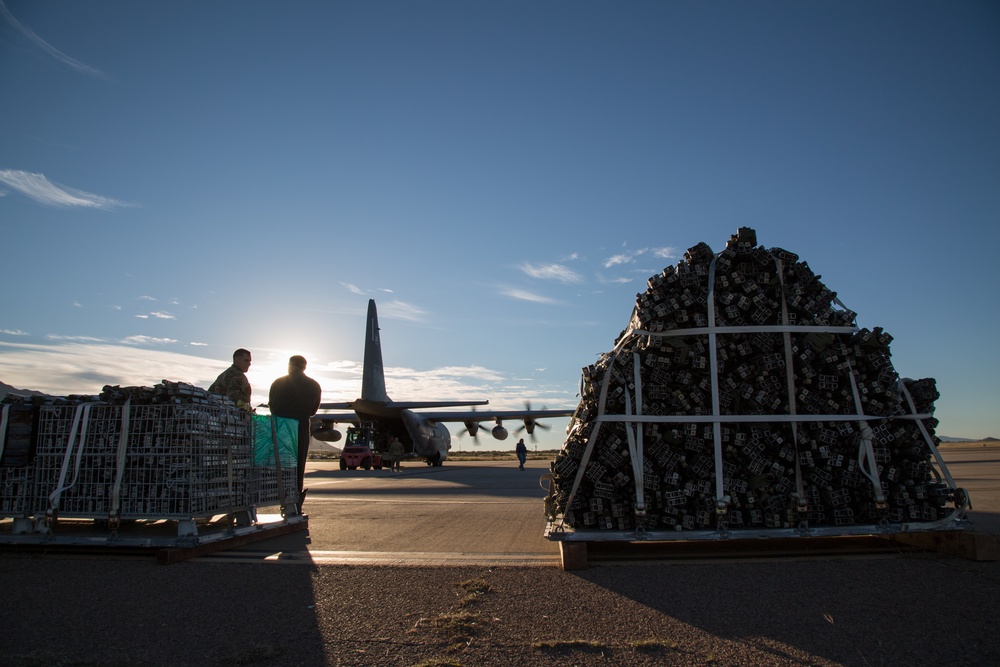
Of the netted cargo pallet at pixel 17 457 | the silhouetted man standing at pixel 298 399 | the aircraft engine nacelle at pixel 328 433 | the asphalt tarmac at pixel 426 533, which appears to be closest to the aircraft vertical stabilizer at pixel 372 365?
the aircraft engine nacelle at pixel 328 433

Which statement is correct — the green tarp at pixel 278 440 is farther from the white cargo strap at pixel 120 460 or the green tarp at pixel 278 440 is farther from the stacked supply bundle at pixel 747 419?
the stacked supply bundle at pixel 747 419

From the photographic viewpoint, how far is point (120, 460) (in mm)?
4910

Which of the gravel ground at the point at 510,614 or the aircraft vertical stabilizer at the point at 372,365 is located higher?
the aircraft vertical stabilizer at the point at 372,365

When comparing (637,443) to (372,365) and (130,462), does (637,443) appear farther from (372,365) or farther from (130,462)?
(372,365)

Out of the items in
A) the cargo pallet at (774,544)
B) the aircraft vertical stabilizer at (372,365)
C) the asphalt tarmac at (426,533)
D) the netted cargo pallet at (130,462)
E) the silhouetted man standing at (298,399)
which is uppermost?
the aircraft vertical stabilizer at (372,365)

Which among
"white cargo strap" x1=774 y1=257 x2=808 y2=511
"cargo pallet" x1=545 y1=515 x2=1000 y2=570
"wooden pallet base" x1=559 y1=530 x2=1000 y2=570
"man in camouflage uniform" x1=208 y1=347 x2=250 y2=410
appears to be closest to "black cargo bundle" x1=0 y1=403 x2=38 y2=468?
"man in camouflage uniform" x1=208 y1=347 x2=250 y2=410

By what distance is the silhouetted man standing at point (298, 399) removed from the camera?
7285 millimetres

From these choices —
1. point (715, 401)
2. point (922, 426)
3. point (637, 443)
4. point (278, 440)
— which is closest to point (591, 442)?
point (637, 443)

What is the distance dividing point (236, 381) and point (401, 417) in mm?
24600

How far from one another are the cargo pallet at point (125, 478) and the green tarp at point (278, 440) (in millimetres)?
560

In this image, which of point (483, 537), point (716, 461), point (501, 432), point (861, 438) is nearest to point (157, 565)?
point (483, 537)

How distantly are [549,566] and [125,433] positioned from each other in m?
3.56

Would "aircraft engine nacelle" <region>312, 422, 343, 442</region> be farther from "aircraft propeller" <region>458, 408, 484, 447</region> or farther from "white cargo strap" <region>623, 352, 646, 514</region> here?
"white cargo strap" <region>623, 352, 646, 514</region>

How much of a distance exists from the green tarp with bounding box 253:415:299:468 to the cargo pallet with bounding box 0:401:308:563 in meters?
0.56
